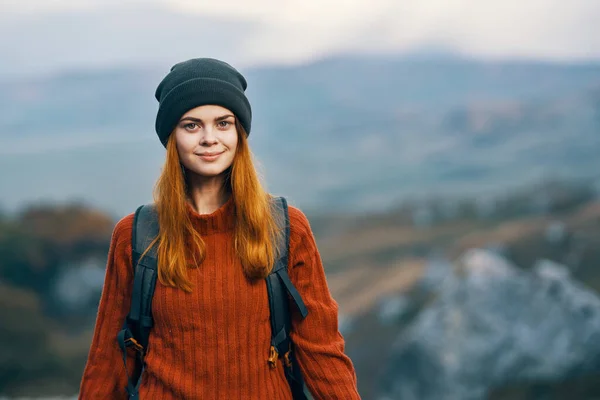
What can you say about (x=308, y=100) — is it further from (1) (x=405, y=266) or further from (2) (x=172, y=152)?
(2) (x=172, y=152)

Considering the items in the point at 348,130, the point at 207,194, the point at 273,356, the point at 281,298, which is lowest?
the point at 273,356

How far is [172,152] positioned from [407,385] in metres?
7.40

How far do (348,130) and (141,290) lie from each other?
11.8 meters

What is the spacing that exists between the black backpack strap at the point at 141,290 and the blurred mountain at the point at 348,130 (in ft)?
31.6

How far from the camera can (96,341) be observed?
235cm

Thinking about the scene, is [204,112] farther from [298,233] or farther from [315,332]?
[315,332]

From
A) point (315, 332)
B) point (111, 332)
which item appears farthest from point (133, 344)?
point (315, 332)

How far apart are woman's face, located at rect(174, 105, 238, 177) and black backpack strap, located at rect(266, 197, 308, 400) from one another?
0.23 m

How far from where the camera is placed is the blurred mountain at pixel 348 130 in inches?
478

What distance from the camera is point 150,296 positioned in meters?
2.25

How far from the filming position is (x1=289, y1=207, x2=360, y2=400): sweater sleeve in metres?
2.30

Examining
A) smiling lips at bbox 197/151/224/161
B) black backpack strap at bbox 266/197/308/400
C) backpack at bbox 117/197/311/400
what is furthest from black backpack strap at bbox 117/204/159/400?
black backpack strap at bbox 266/197/308/400

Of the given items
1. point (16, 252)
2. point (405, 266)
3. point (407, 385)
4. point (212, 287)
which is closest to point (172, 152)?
point (212, 287)

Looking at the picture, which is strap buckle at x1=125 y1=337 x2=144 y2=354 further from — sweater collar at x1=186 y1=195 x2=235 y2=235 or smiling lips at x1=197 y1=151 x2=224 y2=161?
smiling lips at x1=197 y1=151 x2=224 y2=161
